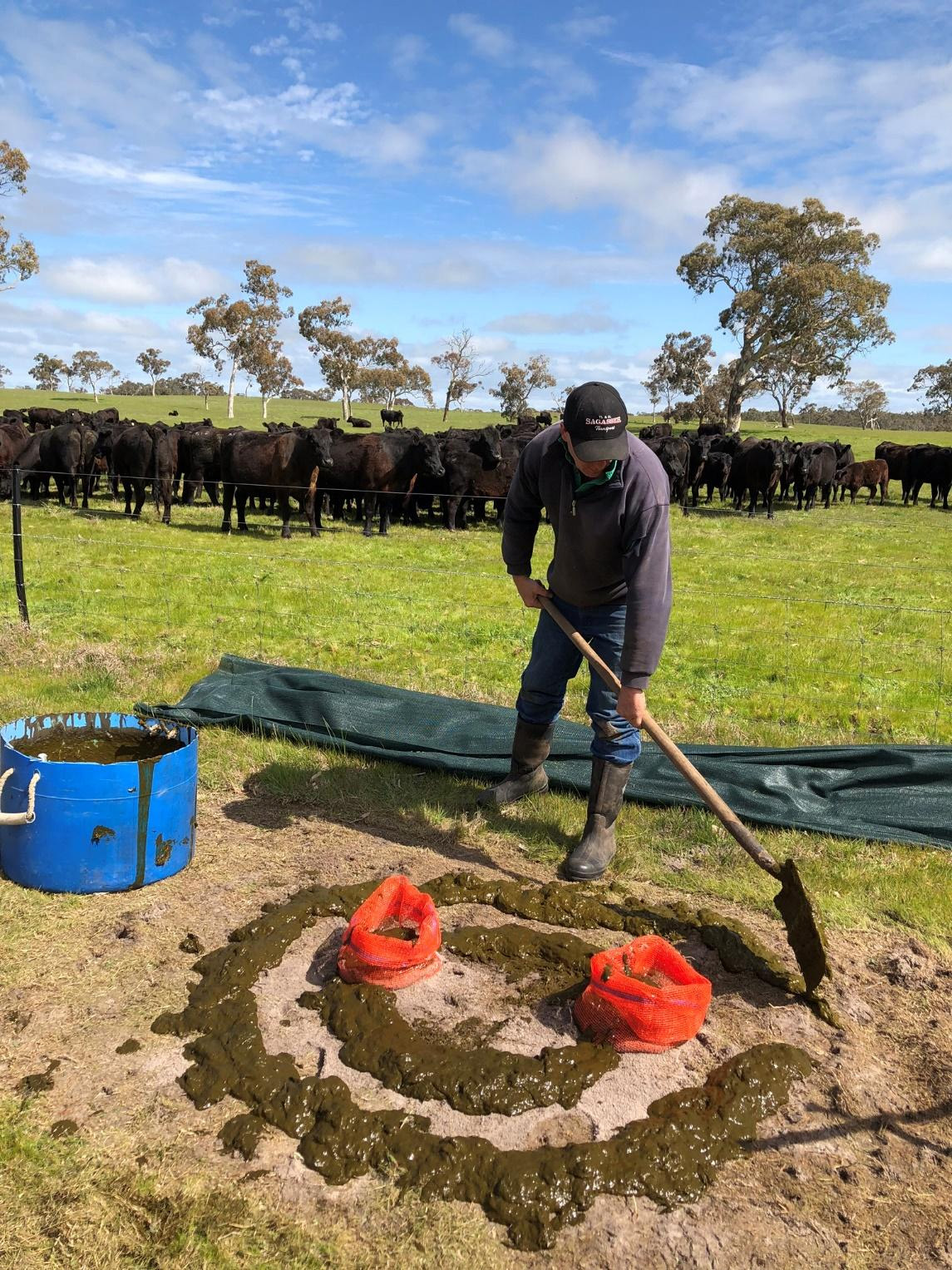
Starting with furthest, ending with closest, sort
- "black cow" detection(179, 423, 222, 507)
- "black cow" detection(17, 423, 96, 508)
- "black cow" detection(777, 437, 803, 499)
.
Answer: "black cow" detection(777, 437, 803, 499), "black cow" detection(17, 423, 96, 508), "black cow" detection(179, 423, 222, 507)

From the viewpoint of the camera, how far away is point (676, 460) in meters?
22.7

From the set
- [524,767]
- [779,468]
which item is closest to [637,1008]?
[524,767]

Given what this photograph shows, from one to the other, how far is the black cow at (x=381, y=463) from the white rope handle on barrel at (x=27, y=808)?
14373 millimetres

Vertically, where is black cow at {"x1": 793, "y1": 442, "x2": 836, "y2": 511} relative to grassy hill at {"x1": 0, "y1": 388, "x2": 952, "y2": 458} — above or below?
below

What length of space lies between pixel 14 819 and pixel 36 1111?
4.27ft

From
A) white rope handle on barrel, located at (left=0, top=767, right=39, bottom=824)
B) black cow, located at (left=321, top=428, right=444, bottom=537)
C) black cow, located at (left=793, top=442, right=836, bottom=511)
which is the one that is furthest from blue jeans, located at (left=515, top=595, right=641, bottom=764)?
black cow, located at (left=793, top=442, right=836, bottom=511)

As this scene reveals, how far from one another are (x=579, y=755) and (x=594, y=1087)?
2.57 metres

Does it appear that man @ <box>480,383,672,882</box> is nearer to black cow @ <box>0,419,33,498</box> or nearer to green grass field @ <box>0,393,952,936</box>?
green grass field @ <box>0,393,952,936</box>

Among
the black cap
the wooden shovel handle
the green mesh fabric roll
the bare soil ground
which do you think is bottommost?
the bare soil ground

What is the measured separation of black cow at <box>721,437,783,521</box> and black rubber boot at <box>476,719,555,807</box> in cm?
1984

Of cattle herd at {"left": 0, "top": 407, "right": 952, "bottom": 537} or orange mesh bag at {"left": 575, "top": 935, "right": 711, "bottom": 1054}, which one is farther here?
cattle herd at {"left": 0, "top": 407, "right": 952, "bottom": 537}

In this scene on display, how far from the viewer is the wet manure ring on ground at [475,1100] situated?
245 cm

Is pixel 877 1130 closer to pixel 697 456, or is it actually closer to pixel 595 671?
pixel 595 671

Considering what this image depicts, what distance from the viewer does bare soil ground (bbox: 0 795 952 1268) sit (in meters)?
2.37
